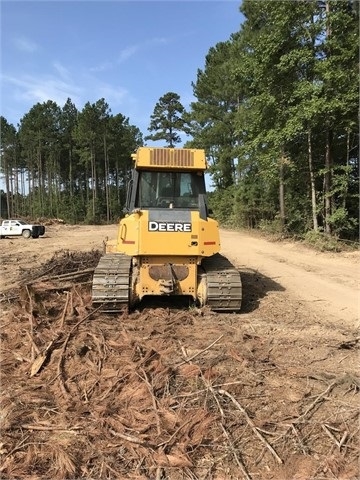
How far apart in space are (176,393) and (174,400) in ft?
0.52

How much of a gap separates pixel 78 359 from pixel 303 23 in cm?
1672

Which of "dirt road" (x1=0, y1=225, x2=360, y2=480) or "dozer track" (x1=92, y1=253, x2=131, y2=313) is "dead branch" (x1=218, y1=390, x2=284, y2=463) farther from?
"dozer track" (x1=92, y1=253, x2=131, y2=313)

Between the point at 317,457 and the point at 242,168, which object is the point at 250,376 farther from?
the point at 242,168

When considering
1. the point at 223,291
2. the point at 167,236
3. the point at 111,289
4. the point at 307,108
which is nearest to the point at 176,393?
the point at 111,289

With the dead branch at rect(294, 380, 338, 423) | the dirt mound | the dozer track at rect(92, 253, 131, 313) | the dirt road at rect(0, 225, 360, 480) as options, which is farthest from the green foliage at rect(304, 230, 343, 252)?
the dead branch at rect(294, 380, 338, 423)

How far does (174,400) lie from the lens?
4.38 metres

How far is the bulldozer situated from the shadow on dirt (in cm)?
88

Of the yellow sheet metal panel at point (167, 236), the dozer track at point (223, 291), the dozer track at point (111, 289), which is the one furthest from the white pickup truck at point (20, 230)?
the dozer track at point (223, 291)

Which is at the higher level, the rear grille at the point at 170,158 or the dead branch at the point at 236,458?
the rear grille at the point at 170,158

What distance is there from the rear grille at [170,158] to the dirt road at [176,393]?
8.37 ft

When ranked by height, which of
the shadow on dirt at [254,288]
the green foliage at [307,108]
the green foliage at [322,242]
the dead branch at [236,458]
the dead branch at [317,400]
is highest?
the green foliage at [307,108]

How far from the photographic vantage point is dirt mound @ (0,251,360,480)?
11.5 feet

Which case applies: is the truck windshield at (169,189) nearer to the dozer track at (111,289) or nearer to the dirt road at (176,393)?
the dozer track at (111,289)

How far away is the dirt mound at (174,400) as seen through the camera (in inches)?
138
